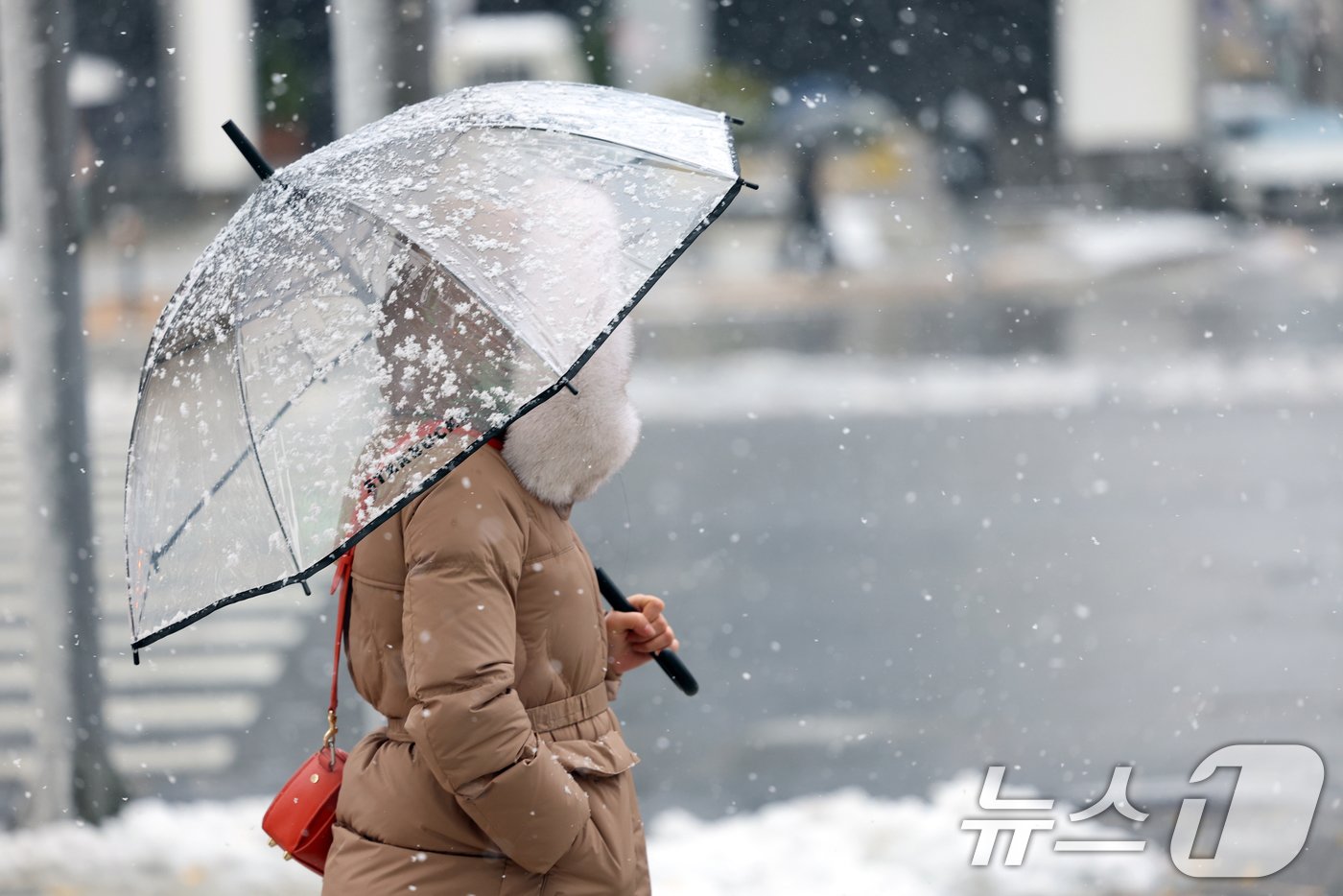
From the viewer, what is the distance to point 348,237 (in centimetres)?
221

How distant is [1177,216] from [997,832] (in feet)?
63.5

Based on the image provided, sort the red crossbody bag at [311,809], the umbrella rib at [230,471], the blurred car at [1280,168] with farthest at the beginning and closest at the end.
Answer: the blurred car at [1280,168], the red crossbody bag at [311,809], the umbrella rib at [230,471]

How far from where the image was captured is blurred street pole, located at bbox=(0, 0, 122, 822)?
4441 millimetres

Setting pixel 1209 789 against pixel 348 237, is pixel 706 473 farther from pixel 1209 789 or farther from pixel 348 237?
pixel 348 237

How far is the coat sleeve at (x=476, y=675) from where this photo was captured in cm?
203

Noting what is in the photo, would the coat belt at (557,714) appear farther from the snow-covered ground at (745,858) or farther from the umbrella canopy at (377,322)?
the snow-covered ground at (745,858)

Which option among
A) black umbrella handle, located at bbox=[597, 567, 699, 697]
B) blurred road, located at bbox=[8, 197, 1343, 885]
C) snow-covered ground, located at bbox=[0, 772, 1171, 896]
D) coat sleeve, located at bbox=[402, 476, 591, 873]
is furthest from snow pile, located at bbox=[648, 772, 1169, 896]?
coat sleeve, located at bbox=[402, 476, 591, 873]

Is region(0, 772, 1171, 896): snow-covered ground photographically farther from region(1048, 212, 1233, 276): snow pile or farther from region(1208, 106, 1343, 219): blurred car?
region(1208, 106, 1343, 219): blurred car

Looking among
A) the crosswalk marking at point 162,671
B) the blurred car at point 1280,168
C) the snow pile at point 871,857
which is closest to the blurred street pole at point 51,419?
the crosswalk marking at point 162,671

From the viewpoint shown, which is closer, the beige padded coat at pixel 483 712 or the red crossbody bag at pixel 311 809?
the beige padded coat at pixel 483 712

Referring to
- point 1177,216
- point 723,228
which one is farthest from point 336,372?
point 1177,216

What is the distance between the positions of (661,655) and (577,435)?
56 cm

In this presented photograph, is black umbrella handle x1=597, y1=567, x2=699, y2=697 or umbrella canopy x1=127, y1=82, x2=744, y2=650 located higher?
umbrella canopy x1=127, y1=82, x2=744, y2=650

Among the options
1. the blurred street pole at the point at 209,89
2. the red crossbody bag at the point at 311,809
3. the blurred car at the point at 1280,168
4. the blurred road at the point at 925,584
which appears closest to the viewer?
the red crossbody bag at the point at 311,809
